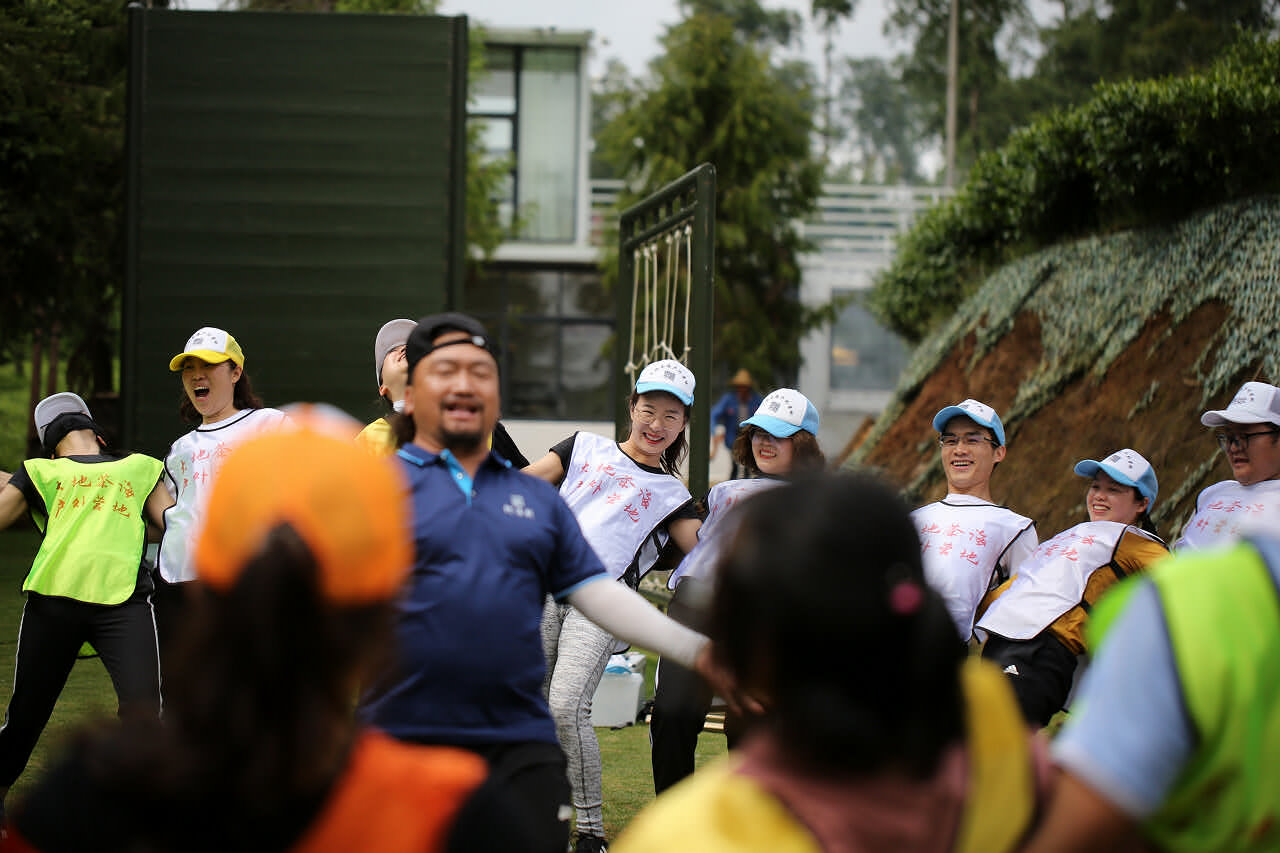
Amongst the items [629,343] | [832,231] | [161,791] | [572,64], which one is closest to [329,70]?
[629,343]

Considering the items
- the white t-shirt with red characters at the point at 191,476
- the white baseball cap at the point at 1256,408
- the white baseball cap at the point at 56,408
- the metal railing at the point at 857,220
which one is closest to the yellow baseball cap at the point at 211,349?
the white t-shirt with red characters at the point at 191,476

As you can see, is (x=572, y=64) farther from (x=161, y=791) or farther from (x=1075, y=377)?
(x=161, y=791)

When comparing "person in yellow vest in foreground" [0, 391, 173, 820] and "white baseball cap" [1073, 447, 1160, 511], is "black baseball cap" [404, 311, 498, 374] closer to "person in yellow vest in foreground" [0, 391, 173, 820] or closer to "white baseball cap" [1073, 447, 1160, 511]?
"person in yellow vest in foreground" [0, 391, 173, 820]

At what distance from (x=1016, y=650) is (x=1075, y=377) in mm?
6909

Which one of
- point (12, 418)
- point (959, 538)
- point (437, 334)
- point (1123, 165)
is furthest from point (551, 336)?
point (437, 334)

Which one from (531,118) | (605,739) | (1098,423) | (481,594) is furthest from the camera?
(531,118)

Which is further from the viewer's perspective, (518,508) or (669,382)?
(669,382)

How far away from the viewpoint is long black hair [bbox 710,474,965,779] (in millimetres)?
1528

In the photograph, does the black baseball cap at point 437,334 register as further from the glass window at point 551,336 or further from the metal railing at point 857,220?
the metal railing at point 857,220

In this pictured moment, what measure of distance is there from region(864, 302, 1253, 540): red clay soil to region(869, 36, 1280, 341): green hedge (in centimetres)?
105

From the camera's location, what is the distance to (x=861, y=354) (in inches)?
1139

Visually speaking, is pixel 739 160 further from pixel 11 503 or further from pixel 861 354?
pixel 11 503

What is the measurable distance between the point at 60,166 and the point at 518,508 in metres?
11.8

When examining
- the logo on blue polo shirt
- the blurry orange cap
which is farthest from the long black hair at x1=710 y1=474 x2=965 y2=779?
the logo on blue polo shirt
